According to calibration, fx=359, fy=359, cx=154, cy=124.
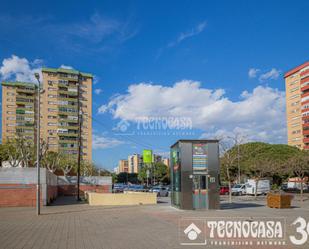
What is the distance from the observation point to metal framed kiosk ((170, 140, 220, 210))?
878 inches

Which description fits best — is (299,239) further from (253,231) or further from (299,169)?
(299,169)

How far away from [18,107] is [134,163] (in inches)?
2531

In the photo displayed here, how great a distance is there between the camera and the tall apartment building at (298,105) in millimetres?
97125

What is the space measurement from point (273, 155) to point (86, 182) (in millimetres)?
34935

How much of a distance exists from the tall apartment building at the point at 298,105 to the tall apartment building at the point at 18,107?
74717mm

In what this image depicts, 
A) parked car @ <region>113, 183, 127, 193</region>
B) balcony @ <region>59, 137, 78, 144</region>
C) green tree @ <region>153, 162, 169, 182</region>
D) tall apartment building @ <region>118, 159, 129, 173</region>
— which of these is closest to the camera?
parked car @ <region>113, 183, 127, 193</region>

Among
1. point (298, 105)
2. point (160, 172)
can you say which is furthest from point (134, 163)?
point (298, 105)

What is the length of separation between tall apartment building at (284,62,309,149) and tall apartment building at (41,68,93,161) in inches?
2325

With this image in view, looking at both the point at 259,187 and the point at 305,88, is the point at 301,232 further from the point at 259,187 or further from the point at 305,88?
the point at 305,88

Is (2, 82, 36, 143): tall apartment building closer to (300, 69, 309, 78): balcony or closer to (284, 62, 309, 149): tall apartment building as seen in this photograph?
Result: (284, 62, 309, 149): tall apartment building

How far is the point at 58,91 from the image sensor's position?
341ft

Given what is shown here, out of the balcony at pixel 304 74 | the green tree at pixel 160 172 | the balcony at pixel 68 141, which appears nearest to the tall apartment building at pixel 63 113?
the balcony at pixel 68 141

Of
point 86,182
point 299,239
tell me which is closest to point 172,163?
point 299,239

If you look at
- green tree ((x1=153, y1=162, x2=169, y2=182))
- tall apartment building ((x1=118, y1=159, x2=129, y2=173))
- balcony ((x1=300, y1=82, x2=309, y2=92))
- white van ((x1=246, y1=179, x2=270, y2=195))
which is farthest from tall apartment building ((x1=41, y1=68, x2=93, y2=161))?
tall apartment building ((x1=118, y1=159, x2=129, y2=173))
